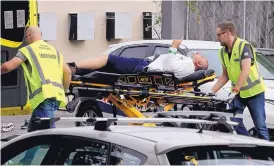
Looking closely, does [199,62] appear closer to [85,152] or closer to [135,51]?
[135,51]

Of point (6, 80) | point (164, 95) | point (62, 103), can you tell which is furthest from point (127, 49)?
point (62, 103)

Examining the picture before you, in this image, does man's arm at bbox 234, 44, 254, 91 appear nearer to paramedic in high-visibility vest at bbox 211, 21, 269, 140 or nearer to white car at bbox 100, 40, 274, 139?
paramedic in high-visibility vest at bbox 211, 21, 269, 140

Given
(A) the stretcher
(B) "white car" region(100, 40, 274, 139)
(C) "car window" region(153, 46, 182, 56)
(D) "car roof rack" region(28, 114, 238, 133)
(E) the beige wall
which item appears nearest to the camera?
(D) "car roof rack" region(28, 114, 238, 133)

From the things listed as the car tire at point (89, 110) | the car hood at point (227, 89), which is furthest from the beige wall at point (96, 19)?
the car hood at point (227, 89)

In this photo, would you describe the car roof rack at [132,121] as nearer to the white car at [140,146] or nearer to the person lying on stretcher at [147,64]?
the white car at [140,146]

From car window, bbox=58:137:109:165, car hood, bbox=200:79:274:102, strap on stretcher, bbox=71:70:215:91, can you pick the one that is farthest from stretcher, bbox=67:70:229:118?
car window, bbox=58:137:109:165

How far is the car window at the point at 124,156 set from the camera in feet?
15.9

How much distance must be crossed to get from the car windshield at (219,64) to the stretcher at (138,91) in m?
2.07

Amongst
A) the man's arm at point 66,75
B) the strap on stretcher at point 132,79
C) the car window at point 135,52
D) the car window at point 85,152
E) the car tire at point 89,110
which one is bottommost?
the car tire at point 89,110

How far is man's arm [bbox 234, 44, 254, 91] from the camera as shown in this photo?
10172mm

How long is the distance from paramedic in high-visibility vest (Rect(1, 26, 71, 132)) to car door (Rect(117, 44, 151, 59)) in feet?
15.1

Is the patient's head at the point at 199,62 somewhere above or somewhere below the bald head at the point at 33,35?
below

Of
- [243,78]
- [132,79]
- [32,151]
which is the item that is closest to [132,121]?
[32,151]

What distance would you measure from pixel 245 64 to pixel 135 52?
4.22 meters
